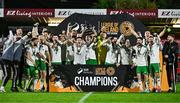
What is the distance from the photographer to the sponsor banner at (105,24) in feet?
66.6

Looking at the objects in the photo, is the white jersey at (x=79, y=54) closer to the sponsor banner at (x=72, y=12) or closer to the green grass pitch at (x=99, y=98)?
the green grass pitch at (x=99, y=98)

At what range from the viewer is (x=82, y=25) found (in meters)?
20.4

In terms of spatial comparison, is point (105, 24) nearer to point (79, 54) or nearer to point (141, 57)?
point (79, 54)

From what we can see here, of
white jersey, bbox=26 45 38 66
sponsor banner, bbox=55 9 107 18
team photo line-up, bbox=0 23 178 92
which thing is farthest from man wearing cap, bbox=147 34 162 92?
sponsor banner, bbox=55 9 107 18

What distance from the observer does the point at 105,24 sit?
2041 centimetres

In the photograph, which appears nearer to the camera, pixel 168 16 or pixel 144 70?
pixel 144 70

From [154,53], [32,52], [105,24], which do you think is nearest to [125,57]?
[154,53]

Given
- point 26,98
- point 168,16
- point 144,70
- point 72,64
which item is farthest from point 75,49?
point 168,16

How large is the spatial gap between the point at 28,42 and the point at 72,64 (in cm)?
157

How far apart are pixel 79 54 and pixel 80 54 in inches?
1.4

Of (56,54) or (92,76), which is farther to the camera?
(56,54)

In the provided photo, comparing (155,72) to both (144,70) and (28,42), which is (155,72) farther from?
(28,42)

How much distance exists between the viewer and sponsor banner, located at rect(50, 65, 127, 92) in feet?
64.6

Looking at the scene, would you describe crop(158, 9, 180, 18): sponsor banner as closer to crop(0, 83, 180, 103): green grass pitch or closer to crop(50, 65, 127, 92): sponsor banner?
crop(50, 65, 127, 92): sponsor banner
